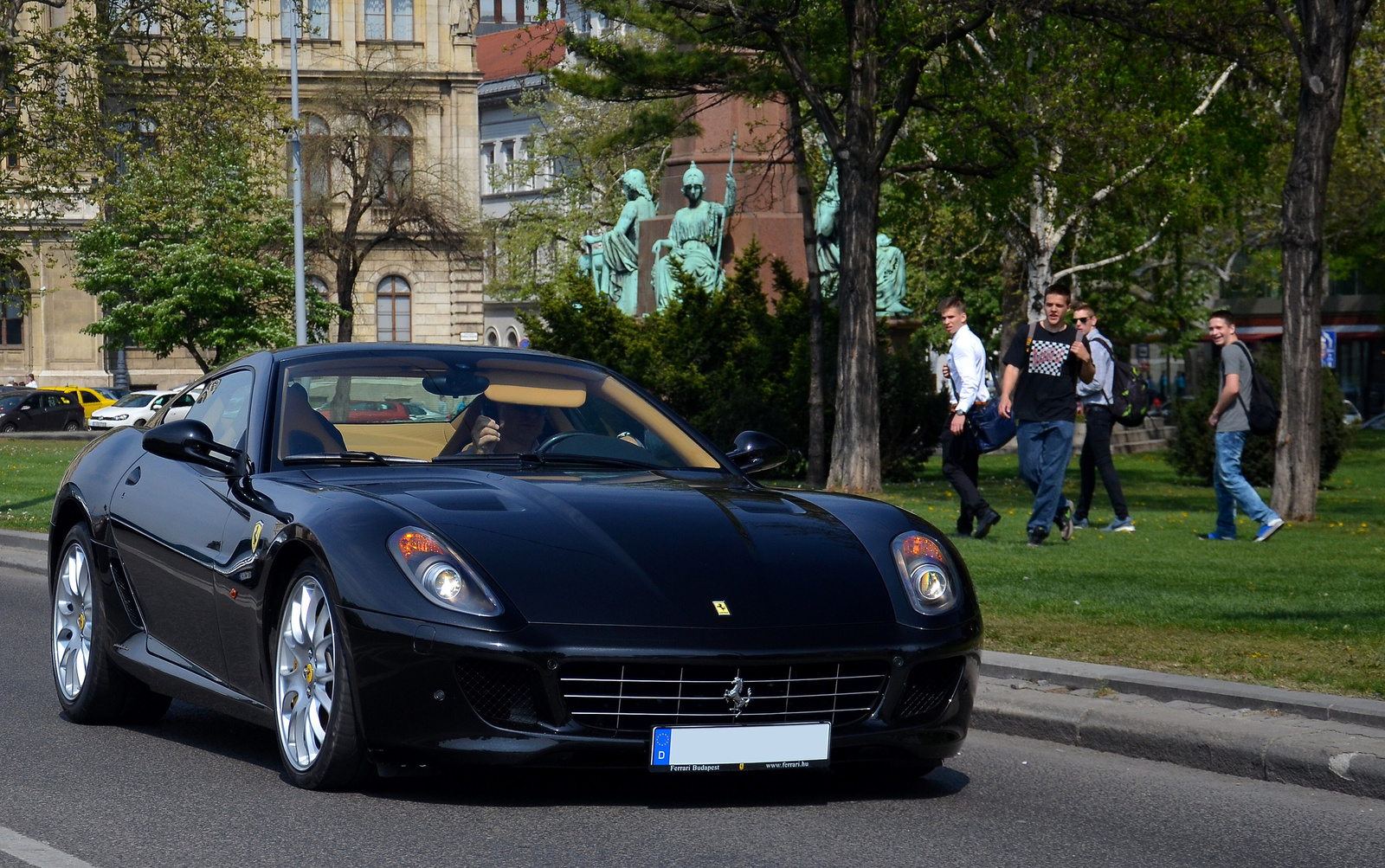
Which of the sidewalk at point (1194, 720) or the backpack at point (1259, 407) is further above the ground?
the backpack at point (1259, 407)

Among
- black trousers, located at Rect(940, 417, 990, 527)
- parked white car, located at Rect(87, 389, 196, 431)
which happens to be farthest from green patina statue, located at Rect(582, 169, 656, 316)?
parked white car, located at Rect(87, 389, 196, 431)

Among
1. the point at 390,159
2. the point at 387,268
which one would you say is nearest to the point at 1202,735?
the point at 390,159

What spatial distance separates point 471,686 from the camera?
496 cm

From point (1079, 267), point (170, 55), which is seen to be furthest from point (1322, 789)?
point (1079, 267)

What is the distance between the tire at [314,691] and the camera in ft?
17.1

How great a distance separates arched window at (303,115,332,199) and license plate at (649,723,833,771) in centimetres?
5103

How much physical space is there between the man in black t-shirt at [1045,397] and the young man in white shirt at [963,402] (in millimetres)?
269

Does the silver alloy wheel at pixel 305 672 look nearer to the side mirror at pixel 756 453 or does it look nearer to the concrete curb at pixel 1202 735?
the side mirror at pixel 756 453

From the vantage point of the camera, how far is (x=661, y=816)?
17.3ft

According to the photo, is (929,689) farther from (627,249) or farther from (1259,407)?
(627,249)

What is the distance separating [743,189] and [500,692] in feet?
71.9

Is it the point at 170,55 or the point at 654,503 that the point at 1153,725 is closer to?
the point at 654,503

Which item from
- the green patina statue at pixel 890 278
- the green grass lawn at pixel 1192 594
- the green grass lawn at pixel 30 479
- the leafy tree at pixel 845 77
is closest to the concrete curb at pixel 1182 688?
the green grass lawn at pixel 1192 594

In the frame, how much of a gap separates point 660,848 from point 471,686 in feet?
2.16
